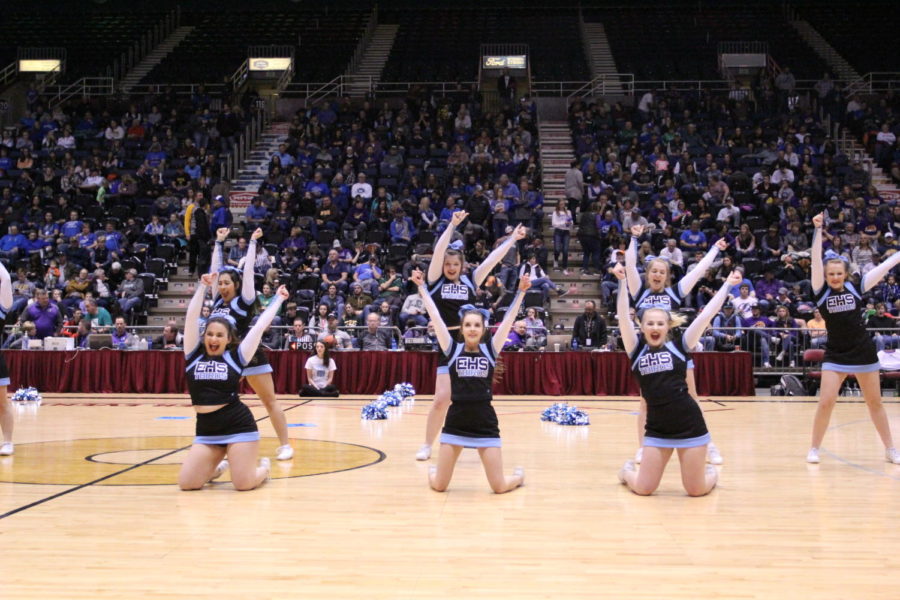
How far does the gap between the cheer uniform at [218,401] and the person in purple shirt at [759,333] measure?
11.7 meters

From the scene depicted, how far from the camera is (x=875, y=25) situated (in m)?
31.7

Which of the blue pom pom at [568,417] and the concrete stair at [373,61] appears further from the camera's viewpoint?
the concrete stair at [373,61]

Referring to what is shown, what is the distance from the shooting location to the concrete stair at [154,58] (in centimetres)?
3115

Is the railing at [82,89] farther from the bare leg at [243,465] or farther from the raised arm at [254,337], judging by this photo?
the bare leg at [243,465]

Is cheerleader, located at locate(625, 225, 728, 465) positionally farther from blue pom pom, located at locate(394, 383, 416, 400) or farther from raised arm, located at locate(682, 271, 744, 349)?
blue pom pom, located at locate(394, 383, 416, 400)

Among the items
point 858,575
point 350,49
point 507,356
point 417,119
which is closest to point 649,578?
point 858,575

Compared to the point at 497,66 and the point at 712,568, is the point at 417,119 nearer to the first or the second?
the point at 497,66

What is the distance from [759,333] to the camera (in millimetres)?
16844

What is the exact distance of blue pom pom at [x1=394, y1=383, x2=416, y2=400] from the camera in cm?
1520

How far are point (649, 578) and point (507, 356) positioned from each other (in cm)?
1155

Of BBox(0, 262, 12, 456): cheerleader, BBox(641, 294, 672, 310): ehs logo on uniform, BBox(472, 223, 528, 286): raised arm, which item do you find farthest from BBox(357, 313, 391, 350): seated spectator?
BBox(641, 294, 672, 310): ehs logo on uniform

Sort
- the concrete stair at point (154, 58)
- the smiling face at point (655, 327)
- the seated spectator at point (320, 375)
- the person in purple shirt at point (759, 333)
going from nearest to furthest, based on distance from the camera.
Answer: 1. the smiling face at point (655, 327)
2. the seated spectator at point (320, 375)
3. the person in purple shirt at point (759, 333)
4. the concrete stair at point (154, 58)

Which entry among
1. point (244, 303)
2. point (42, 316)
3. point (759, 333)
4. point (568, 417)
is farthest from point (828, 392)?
point (42, 316)

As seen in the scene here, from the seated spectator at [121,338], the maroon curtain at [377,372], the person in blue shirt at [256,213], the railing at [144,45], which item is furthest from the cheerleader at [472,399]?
the railing at [144,45]
